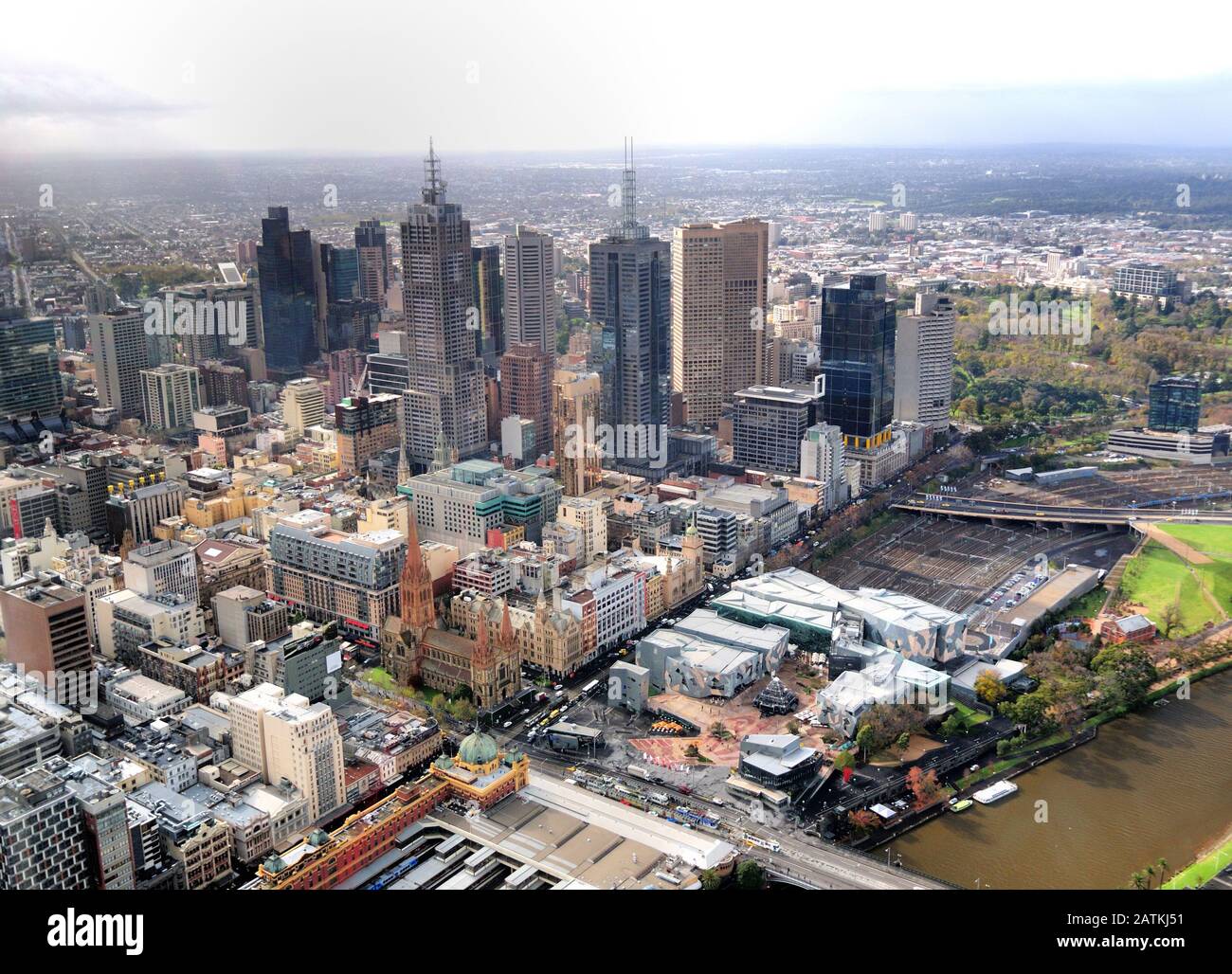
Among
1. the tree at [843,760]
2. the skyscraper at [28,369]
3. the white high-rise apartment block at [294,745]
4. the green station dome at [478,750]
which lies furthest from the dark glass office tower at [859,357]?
the skyscraper at [28,369]

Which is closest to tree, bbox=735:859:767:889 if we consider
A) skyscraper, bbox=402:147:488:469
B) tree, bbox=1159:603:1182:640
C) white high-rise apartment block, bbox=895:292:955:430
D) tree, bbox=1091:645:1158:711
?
tree, bbox=1091:645:1158:711

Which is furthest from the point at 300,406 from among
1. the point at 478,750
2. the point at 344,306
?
the point at 478,750

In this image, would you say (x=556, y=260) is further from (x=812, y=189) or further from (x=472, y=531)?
(x=472, y=531)

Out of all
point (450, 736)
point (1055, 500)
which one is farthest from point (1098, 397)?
point (450, 736)

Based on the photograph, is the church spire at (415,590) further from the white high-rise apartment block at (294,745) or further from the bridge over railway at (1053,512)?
the bridge over railway at (1053,512)

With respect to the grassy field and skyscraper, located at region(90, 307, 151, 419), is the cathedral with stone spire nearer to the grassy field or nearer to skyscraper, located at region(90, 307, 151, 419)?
the grassy field

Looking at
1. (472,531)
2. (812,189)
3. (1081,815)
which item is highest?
(812,189)

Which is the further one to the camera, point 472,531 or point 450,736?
point 472,531
